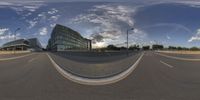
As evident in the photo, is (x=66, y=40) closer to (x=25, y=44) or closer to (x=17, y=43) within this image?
(x=25, y=44)

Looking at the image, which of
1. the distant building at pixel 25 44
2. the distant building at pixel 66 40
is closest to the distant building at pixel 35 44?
the distant building at pixel 25 44

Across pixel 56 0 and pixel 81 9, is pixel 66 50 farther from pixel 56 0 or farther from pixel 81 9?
pixel 56 0

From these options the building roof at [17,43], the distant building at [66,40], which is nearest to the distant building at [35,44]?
the building roof at [17,43]

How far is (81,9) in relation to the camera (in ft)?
19.3

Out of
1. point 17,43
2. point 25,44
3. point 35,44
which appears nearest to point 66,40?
point 35,44

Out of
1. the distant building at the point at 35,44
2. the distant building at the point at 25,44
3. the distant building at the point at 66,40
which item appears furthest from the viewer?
the distant building at the point at 35,44

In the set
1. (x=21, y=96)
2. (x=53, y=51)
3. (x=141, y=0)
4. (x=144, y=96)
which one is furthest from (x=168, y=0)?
(x=21, y=96)

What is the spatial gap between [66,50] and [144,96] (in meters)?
2.02

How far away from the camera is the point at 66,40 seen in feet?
21.0

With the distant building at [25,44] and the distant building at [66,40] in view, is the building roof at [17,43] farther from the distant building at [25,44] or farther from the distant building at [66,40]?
the distant building at [66,40]

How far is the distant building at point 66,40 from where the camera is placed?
230 inches

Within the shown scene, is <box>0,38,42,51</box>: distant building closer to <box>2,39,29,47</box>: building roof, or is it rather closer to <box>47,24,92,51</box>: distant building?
<box>2,39,29,47</box>: building roof

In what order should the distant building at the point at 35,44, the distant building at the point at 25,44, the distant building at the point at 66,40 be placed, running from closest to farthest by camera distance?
the distant building at the point at 66,40 < the distant building at the point at 25,44 < the distant building at the point at 35,44

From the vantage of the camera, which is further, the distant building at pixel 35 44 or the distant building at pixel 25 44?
the distant building at pixel 35 44
